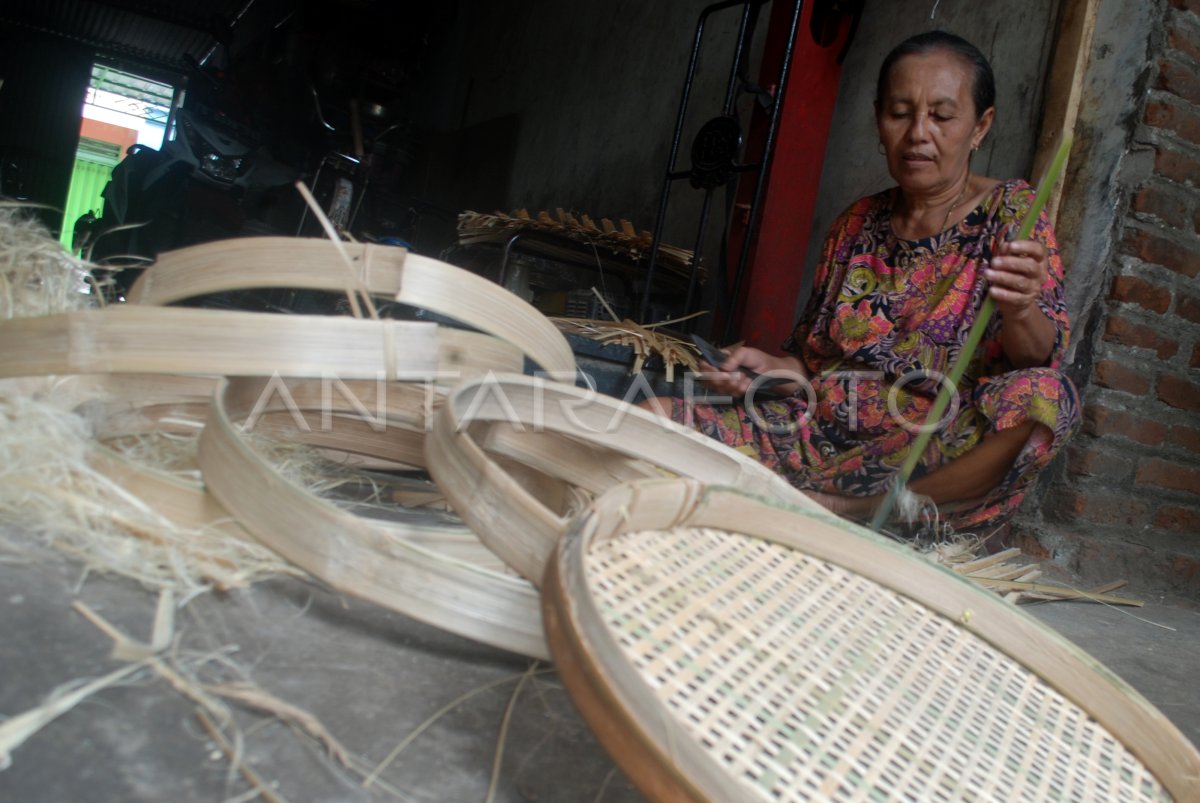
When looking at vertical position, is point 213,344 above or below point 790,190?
below

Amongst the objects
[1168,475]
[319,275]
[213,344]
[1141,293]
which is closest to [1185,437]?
[1168,475]

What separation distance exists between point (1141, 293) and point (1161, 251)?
132mm

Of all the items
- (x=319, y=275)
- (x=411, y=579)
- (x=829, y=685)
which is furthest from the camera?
(x=319, y=275)

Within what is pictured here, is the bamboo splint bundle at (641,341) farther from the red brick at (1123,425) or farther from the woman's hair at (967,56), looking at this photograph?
the red brick at (1123,425)

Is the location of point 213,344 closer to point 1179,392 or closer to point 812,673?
point 812,673

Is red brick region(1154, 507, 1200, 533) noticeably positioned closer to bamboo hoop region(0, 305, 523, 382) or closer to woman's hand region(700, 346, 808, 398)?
woman's hand region(700, 346, 808, 398)

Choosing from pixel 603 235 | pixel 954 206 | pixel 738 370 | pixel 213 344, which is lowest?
pixel 213 344

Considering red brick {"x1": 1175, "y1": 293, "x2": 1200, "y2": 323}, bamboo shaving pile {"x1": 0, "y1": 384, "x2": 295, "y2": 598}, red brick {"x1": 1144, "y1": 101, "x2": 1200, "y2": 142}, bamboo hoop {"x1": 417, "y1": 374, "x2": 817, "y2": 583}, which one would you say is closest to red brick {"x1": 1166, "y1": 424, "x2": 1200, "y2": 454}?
red brick {"x1": 1175, "y1": 293, "x2": 1200, "y2": 323}

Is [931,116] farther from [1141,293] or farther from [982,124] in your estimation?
[1141,293]

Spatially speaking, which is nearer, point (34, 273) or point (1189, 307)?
point (34, 273)

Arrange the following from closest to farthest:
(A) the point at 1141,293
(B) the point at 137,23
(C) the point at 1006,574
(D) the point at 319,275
Result: (D) the point at 319,275 → (C) the point at 1006,574 → (A) the point at 1141,293 → (B) the point at 137,23

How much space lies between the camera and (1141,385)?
95.3 inches

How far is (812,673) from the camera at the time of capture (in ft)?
2.39

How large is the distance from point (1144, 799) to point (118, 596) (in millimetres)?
993
